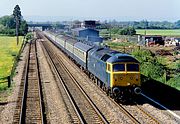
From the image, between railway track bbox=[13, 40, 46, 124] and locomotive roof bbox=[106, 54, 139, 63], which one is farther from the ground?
locomotive roof bbox=[106, 54, 139, 63]

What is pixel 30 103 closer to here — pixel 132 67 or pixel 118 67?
pixel 118 67

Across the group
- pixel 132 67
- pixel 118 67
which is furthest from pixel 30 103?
pixel 132 67

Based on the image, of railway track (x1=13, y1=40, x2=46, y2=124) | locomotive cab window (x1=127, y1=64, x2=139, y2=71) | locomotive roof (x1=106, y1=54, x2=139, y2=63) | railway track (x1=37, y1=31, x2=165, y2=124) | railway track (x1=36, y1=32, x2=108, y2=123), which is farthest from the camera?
locomotive cab window (x1=127, y1=64, x2=139, y2=71)

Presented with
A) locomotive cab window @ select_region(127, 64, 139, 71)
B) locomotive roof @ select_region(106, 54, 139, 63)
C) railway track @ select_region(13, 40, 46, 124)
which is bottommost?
railway track @ select_region(13, 40, 46, 124)

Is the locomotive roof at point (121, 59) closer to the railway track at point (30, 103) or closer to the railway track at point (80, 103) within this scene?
the railway track at point (80, 103)

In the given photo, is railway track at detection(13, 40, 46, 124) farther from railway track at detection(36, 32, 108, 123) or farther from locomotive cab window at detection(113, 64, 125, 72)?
locomotive cab window at detection(113, 64, 125, 72)

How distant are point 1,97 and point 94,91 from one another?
688 centimetres

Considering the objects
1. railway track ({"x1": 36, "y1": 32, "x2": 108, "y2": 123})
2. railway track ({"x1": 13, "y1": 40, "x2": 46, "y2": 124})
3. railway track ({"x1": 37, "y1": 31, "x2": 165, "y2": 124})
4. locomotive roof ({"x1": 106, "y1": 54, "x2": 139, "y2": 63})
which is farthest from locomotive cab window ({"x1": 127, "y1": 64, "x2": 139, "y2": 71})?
railway track ({"x1": 13, "y1": 40, "x2": 46, "y2": 124})

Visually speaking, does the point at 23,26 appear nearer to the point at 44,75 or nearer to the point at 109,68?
the point at 44,75

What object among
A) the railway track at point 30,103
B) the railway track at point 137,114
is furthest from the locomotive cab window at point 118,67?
the railway track at point 30,103

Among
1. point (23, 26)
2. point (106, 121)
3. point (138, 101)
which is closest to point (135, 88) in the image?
point (138, 101)

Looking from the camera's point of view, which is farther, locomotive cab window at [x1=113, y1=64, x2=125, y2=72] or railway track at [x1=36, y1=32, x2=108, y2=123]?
locomotive cab window at [x1=113, y1=64, x2=125, y2=72]

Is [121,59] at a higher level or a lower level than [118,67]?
higher

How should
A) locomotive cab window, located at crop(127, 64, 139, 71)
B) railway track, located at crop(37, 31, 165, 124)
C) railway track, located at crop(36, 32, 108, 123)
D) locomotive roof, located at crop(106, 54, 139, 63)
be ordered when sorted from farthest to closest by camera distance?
locomotive cab window, located at crop(127, 64, 139, 71), locomotive roof, located at crop(106, 54, 139, 63), railway track, located at crop(36, 32, 108, 123), railway track, located at crop(37, 31, 165, 124)
